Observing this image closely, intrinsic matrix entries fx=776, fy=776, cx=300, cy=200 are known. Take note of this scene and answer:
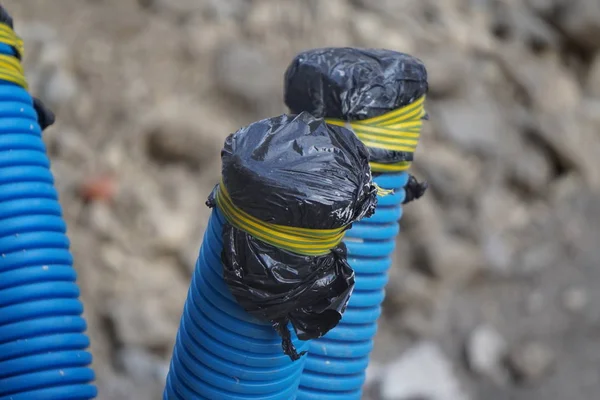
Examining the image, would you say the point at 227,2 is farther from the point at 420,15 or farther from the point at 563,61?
the point at 563,61

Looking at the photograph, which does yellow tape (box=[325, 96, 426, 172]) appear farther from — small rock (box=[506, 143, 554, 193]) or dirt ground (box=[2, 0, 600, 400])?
small rock (box=[506, 143, 554, 193])

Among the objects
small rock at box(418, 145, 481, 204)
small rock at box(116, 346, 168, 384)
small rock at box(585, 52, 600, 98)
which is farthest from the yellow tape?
small rock at box(585, 52, 600, 98)

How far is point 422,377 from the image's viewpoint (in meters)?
3.68

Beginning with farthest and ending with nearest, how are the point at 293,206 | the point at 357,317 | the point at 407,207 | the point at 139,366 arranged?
1. the point at 407,207
2. the point at 139,366
3. the point at 357,317
4. the point at 293,206

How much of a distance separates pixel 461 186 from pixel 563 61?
1.82m

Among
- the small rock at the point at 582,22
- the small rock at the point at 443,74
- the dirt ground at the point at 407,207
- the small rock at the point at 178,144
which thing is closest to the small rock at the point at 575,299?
the dirt ground at the point at 407,207

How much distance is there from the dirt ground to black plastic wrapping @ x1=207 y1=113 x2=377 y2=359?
2.11 metres

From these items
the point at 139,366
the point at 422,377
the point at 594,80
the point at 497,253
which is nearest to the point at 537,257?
the point at 497,253

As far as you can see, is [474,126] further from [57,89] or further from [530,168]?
[57,89]

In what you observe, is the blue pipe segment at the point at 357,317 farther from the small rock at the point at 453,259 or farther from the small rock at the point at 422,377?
the small rock at the point at 453,259

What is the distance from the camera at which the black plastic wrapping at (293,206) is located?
3.85 ft

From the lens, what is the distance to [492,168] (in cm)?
477

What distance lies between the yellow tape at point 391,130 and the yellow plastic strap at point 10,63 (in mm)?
608

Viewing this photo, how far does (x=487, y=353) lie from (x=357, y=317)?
253 cm
